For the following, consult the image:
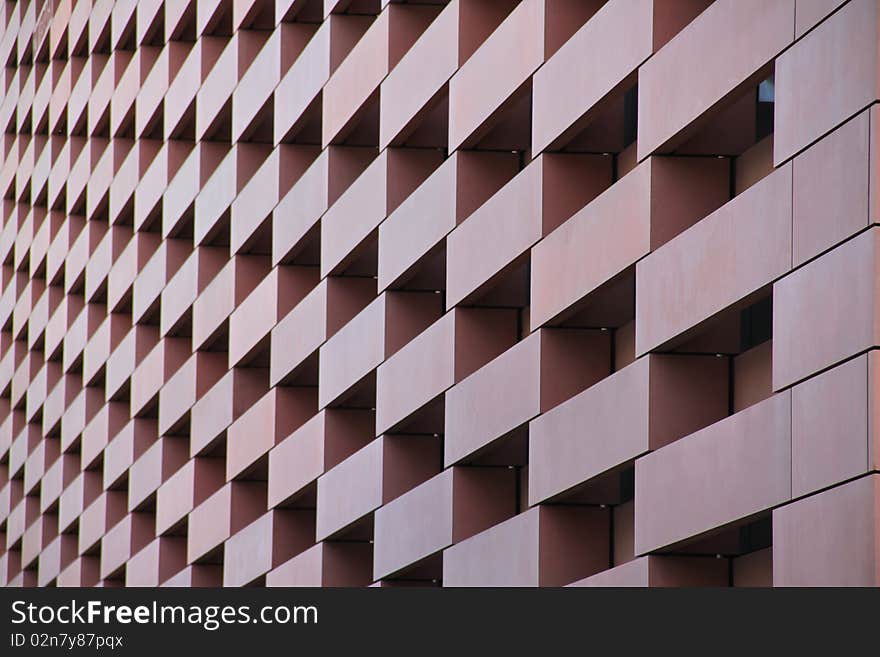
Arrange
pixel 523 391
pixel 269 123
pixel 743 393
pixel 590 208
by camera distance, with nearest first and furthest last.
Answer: pixel 743 393 < pixel 590 208 < pixel 523 391 < pixel 269 123

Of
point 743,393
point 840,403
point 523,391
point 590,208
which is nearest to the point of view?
point 840,403

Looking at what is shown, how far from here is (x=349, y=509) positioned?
32.1 metres

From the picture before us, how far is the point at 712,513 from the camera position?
2005cm

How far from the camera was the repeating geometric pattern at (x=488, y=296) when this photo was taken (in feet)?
61.0

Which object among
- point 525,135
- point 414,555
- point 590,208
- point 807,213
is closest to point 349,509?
point 414,555

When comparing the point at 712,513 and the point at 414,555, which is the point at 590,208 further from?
the point at 414,555

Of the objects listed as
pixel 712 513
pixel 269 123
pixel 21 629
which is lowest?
pixel 21 629

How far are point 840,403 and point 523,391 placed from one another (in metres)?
8.02

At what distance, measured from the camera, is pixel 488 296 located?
27906 mm

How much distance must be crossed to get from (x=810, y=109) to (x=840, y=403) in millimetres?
2793

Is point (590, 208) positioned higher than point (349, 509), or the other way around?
point (590, 208)

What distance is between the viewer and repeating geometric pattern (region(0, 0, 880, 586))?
18594 millimetres

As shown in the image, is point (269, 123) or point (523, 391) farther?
point (269, 123)

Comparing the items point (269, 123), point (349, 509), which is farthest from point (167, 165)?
point (349, 509)
